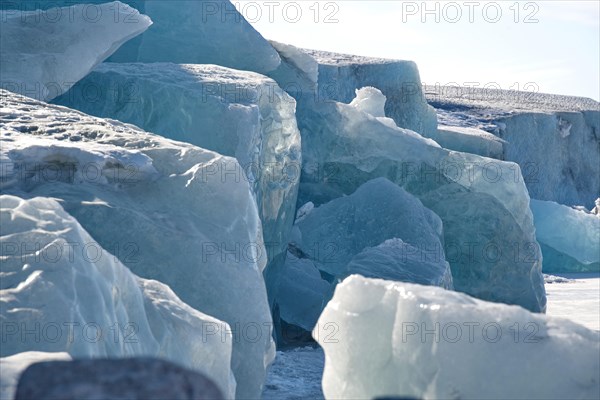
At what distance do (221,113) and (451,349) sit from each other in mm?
2262

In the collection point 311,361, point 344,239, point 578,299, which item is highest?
point 344,239

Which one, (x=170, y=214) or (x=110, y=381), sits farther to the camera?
(x=170, y=214)

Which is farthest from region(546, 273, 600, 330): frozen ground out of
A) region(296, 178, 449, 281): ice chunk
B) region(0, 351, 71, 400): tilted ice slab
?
region(0, 351, 71, 400): tilted ice slab

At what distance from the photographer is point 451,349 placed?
6.28ft

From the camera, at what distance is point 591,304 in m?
5.22

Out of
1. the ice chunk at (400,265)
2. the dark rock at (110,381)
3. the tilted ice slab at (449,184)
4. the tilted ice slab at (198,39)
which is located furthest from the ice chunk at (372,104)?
the dark rock at (110,381)

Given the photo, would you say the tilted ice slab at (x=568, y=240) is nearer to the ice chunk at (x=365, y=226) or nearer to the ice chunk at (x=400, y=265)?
the ice chunk at (x=365, y=226)

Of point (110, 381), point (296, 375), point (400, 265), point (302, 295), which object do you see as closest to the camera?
point (110, 381)

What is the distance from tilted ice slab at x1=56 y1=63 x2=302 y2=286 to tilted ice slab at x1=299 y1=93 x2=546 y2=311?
27.5 inches

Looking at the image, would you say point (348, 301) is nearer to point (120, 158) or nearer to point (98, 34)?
point (120, 158)

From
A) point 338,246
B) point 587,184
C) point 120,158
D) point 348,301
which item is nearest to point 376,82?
point 587,184

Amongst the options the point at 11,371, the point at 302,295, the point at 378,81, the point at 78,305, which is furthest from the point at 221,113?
the point at 378,81

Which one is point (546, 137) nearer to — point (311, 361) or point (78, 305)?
point (311, 361)

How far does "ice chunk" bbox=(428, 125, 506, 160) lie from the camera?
7.14 meters
